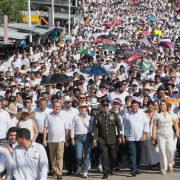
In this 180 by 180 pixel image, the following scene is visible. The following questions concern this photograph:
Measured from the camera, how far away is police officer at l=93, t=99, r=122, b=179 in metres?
12.6

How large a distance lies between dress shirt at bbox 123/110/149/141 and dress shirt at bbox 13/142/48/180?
4.60 metres

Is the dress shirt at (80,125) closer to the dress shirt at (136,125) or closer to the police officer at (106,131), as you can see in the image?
the police officer at (106,131)

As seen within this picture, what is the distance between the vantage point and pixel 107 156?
1276 cm

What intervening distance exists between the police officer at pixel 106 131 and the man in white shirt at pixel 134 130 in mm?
275

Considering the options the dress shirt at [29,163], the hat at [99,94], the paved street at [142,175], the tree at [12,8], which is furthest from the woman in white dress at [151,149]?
the tree at [12,8]

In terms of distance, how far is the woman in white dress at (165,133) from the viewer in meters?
12.9

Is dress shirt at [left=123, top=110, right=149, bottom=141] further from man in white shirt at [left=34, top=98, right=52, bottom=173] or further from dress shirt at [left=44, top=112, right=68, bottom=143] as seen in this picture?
man in white shirt at [left=34, top=98, right=52, bottom=173]

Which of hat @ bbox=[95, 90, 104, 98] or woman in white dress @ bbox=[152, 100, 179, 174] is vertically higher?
hat @ bbox=[95, 90, 104, 98]

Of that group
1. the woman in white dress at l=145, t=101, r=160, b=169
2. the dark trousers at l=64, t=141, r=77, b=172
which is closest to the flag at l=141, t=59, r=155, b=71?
the woman in white dress at l=145, t=101, r=160, b=169

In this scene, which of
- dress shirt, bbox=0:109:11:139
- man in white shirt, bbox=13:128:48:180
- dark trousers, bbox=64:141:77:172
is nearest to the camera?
man in white shirt, bbox=13:128:48:180

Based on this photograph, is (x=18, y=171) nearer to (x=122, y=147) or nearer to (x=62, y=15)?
(x=122, y=147)

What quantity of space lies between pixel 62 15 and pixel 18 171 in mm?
58368

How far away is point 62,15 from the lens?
66312mm

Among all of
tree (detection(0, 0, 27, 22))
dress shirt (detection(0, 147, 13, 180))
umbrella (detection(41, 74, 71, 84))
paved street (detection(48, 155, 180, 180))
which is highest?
tree (detection(0, 0, 27, 22))
